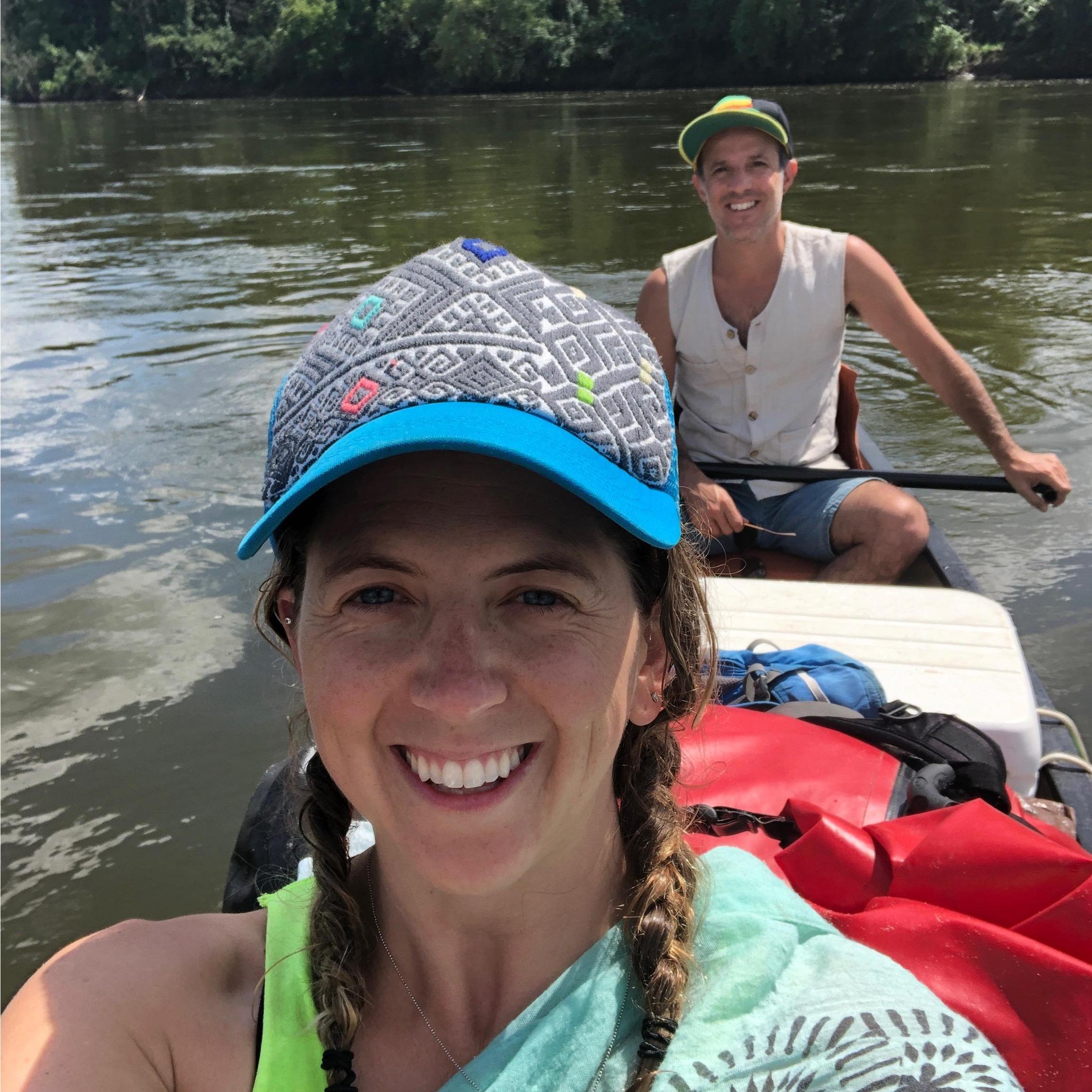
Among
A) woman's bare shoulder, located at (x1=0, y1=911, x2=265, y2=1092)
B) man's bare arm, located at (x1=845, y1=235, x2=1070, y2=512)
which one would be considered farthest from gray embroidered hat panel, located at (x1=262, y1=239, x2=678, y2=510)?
man's bare arm, located at (x1=845, y1=235, x2=1070, y2=512)

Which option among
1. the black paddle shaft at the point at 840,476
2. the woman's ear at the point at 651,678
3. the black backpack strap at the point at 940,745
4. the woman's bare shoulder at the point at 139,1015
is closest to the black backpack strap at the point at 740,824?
the black backpack strap at the point at 940,745

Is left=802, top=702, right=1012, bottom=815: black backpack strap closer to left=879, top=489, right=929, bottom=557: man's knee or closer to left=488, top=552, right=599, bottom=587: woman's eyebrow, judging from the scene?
A: left=488, top=552, right=599, bottom=587: woman's eyebrow

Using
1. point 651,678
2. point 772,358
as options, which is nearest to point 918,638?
point 772,358

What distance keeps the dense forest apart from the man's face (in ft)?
123

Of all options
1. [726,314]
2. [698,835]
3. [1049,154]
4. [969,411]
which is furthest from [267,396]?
[1049,154]

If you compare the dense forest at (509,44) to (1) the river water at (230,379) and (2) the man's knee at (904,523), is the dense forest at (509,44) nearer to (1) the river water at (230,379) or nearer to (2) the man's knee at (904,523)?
(1) the river water at (230,379)

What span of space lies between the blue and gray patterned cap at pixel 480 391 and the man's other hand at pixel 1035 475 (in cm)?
276

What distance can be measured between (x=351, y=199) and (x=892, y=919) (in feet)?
55.2

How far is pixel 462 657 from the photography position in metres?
1.11

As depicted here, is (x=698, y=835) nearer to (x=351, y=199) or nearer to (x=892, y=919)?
(x=892, y=919)

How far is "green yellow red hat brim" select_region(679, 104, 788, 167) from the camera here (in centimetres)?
376

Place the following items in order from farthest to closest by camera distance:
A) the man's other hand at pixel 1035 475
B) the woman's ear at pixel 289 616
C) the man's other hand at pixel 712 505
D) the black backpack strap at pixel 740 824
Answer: the man's other hand at pixel 712 505 < the man's other hand at pixel 1035 475 < the black backpack strap at pixel 740 824 < the woman's ear at pixel 289 616

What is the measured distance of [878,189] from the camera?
623 inches

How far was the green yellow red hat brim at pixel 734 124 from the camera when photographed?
3.76m
